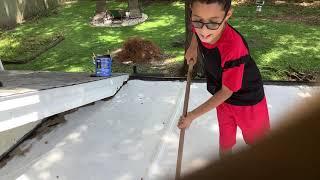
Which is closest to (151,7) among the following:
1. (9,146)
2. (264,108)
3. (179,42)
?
(179,42)

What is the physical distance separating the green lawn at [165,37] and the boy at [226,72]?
11.3ft

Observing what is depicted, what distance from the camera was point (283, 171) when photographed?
0.41 metres

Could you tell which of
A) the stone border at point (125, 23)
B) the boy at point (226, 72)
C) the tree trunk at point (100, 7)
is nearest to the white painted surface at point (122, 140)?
the boy at point (226, 72)

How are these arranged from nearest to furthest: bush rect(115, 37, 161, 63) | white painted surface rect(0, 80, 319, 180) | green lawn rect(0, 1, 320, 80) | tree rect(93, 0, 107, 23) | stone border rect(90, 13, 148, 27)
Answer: white painted surface rect(0, 80, 319, 180) → green lawn rect(0, 1, 320, 80) → bush rect(115, 37, 161, 63) → stone border rect(90, 13, 148, 27) → tree rect(93, 0, 107, 23)

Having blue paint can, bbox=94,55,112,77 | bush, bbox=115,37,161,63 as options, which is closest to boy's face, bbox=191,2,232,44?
blue paint can, bbox=94,55,112,77

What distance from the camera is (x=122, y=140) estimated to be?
388 centimetres

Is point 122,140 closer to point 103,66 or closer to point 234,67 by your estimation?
point 103,66

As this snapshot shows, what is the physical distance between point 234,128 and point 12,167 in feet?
6.58

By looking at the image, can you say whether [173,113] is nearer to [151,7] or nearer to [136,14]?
[136,14]

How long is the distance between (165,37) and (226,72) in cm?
670

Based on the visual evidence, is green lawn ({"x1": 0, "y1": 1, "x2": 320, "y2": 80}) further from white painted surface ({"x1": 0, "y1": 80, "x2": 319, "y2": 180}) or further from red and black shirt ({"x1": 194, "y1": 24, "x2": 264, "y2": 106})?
red and black shirt ({"x1": 194, "y1": 24, "x2": 264, "y2": 106})

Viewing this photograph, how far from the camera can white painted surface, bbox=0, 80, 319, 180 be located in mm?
3416

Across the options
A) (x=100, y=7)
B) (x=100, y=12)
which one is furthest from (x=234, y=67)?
(x=100, y=7)

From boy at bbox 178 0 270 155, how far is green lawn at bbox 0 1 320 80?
345cm
